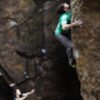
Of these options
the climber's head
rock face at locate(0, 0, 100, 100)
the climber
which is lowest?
the climber

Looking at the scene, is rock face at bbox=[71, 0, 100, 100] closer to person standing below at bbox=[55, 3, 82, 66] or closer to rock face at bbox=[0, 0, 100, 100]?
person standing below at bbox=[55, 3, 82, 66]

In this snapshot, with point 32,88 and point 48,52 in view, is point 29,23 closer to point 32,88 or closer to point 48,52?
point 48,52

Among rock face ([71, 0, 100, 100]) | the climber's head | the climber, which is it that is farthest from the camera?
the climber

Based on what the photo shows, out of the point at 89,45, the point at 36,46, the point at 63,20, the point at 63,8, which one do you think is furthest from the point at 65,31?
the point at 36,46

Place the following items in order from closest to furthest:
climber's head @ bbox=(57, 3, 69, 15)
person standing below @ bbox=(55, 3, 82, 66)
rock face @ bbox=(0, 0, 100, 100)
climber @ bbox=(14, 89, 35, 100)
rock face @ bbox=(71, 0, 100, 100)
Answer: rock face @ bbox=(71, 0, 100, 100) < person standing below @ bbox=(55, 3, 82, 66) < climber's head @ bbox=(57, 3, 69, 15) < climber @ bbox=(14, 89, 35, 100) < rock face @ bbox=(0, 0, 100, 100)

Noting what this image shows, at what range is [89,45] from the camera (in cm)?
1148

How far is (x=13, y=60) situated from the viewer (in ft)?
49.0

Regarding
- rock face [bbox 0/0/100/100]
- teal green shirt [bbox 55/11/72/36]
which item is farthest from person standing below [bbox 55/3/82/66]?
rock face [bbox 0/0/100/100]

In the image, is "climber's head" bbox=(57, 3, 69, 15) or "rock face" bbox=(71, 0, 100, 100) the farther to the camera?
"climber's head" bbox=(57, 3, 69, 15)

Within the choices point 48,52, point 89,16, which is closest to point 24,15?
point 48,52

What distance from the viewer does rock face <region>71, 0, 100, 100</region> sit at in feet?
37.4

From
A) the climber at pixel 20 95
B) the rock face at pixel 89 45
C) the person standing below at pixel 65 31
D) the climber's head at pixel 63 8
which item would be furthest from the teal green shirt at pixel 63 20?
the climber at pixel 20 95

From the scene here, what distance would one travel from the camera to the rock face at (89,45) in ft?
37.4

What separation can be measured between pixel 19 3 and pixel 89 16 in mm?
4176
